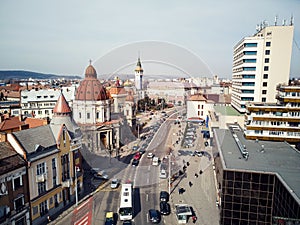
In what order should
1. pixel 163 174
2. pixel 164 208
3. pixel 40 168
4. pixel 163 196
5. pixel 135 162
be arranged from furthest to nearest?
pixel 135 162 → pixel 163 174 → pixel 163 196 → pixel 164 208 → pixel 40 168

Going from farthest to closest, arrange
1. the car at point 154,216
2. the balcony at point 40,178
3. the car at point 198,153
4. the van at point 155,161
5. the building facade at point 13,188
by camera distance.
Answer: the car at point 198,153, the van at point 155,161, the car at point 154,216, the balcony at point 40,178, the building facade at point 13,188

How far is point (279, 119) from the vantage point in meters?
15.3

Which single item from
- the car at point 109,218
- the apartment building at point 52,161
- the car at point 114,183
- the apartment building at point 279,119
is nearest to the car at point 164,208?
the car at point 109,218

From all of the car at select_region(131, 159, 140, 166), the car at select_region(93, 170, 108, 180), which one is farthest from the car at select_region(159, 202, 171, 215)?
the car at select_region(131, 159, 140, 166)

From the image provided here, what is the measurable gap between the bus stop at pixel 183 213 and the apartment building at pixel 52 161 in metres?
5.31

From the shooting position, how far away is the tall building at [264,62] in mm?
20375

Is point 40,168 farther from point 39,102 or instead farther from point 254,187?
point 39,102

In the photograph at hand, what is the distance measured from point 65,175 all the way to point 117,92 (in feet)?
48.7

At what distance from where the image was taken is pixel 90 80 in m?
20.1

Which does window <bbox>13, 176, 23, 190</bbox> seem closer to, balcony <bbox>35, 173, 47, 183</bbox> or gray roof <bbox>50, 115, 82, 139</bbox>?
balcony <bbox>35, 173, 47, 183</bbox>

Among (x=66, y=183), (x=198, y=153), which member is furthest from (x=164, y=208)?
(x=198, y=153)

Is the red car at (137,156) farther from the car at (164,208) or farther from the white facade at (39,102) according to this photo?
the white facade at (39,102)

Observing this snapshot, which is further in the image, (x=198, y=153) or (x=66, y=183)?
(x=198, y=153)

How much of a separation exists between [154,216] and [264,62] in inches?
673
